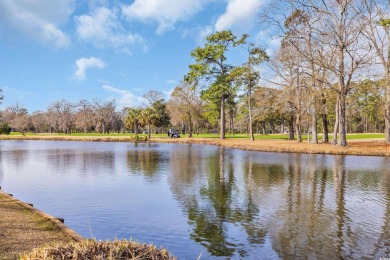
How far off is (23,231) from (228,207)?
803 centimetres

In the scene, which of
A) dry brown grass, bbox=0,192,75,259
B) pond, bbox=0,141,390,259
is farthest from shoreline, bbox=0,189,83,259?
pond, bbox=0,141,390,259

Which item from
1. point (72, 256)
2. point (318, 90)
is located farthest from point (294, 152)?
point (72, 256)

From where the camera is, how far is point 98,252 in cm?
447

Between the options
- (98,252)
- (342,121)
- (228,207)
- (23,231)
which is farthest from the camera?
(342,121)

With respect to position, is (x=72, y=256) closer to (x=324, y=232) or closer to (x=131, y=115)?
(x=324, y=232)

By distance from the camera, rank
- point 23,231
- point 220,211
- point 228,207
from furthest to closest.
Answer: point 228,207 < point 220,211 < point 23,231

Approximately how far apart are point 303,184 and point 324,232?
29.9 feet

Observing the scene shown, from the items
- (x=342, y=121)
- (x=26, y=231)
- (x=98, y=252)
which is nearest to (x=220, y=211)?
(x=26, y=231)

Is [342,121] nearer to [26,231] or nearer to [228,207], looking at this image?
[228,207]

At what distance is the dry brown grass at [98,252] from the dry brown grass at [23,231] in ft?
11.4

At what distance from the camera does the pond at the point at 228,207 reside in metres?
10.1

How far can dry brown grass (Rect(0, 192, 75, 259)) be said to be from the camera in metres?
7.96

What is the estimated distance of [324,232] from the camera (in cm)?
1119

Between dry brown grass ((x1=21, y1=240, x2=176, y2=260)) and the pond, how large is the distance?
3040mm
